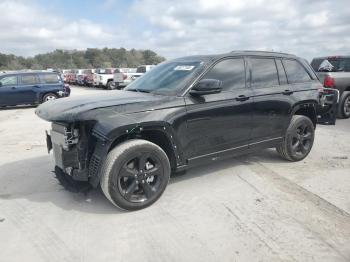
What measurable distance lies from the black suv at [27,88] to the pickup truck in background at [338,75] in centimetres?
1122

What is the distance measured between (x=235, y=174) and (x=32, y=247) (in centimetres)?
298

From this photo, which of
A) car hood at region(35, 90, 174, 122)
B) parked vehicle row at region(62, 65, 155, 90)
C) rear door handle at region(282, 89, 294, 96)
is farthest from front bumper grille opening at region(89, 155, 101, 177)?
parked vehicle row at region(62, 65, 155, 90)

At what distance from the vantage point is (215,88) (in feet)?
14.3

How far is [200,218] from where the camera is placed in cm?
386

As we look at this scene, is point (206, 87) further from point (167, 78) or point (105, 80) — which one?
point (105, 80)

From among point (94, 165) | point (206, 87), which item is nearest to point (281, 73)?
point (206, 87)

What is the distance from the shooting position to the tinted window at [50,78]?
53.4 ft

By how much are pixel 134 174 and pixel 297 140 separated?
3.10 metres

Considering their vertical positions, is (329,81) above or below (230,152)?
above

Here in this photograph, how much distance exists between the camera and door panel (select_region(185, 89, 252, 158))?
14.5 feet

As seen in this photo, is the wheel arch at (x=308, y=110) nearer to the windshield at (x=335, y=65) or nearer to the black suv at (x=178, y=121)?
the black suv at (x=178, y=121)

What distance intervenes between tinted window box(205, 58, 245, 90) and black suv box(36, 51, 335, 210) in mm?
14

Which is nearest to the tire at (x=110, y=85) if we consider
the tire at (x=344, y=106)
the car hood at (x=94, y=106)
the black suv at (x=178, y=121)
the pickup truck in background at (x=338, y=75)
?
the pickup truck in background at (x=338, y=75)

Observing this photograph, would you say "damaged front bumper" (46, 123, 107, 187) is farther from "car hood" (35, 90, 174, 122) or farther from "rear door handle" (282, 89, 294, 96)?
"rear door handle" (282, 89, 294, 96)
